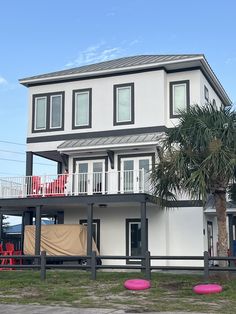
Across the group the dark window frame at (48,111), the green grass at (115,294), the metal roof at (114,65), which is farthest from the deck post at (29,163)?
the green grass at (115,294)

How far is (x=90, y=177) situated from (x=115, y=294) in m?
10.3

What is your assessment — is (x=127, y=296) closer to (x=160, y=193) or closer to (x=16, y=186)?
(x=160, y=193)

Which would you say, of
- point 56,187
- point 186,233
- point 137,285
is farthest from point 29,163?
point 137,285

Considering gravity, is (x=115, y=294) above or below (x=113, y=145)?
below

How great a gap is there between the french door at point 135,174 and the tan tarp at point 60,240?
115 inches

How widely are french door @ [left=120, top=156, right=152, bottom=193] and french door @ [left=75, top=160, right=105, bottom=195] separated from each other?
1.02m

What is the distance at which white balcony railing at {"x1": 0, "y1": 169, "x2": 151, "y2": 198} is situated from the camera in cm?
2308

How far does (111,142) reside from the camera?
2350cm

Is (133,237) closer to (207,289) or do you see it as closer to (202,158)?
(202,158)

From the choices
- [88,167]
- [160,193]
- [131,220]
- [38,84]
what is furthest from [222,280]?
[38,84]

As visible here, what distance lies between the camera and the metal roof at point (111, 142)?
22822 millimetres

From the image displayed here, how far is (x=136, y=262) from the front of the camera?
77.6 ft

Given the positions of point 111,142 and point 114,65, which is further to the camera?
point 114,65

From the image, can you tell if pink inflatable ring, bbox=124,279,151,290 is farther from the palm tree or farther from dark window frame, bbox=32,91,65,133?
dark window frame, bbox=32,91,65,133
